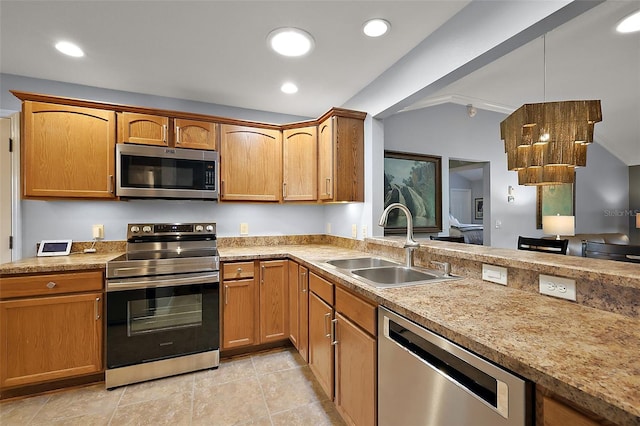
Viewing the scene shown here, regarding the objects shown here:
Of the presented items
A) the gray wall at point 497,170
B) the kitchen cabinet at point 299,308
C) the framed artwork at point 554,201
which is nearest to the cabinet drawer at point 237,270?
the kitchen cabinet at point 299,308

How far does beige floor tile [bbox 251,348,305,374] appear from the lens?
7.77ft

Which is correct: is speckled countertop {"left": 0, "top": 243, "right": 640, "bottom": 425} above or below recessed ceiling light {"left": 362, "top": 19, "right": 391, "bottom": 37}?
below

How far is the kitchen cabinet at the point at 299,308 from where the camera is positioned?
2.24m

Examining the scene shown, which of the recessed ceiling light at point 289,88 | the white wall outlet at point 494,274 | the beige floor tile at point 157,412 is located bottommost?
the beige floor tile at point 157,412

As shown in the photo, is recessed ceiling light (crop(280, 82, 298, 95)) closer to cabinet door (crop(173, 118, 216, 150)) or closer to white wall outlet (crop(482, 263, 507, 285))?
cabinet door (crop(173, 118, 216, 150))

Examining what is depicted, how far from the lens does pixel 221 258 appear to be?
7.86ft

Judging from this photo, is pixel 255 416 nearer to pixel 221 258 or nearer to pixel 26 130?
pixel 221 258

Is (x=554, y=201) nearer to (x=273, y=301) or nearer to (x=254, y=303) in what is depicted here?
(x=273, y=301)

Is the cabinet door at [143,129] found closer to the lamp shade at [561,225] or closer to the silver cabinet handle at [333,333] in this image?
the silver cabinet handle at [333,333]

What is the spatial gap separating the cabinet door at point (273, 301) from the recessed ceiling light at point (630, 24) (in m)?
3.21

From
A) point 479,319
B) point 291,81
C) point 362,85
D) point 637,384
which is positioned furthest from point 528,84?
point 637,384

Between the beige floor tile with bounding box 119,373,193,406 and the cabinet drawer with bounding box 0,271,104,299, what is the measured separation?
777 mm

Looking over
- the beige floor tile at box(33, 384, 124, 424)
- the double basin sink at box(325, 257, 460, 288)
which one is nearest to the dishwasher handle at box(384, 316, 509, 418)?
the double basin sink at box(325, 257, 460, 288)

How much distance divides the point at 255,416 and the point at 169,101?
2.82m
